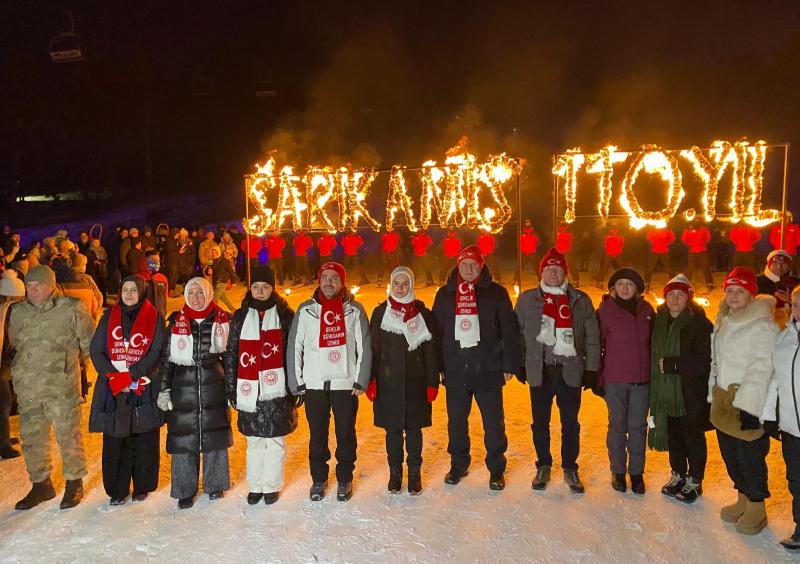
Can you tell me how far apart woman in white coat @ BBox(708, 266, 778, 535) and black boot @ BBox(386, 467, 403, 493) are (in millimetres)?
2154

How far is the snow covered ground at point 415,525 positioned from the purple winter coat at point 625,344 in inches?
A: 33.0

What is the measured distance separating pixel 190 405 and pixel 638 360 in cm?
314

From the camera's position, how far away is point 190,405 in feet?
14.5

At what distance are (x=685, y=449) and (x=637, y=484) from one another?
0.41 meters

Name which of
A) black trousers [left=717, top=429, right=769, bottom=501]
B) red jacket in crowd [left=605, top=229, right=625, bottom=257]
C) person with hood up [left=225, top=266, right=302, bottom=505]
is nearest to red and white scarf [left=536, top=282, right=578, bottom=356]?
black trousers [left=717, top=429, right=769, bottom=501]

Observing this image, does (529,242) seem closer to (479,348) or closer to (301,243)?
(301,243)

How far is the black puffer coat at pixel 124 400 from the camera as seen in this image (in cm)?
439

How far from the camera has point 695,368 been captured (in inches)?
168

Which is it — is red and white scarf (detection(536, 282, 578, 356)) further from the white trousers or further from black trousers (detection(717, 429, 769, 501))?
the white trousers

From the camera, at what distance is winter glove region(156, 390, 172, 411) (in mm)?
4375

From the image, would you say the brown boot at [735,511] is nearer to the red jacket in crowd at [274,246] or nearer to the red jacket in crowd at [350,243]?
the red jacket in crowd at [350,243]

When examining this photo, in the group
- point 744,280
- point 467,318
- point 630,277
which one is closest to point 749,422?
point 744,280

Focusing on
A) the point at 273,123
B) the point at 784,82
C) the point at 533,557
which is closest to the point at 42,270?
the point at 533,557

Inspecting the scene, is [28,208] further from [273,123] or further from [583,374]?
[583,374]
